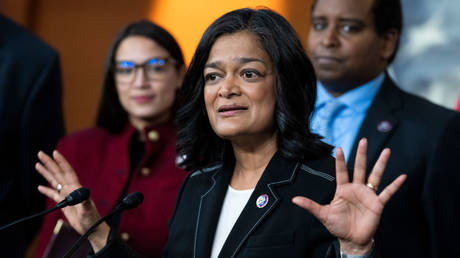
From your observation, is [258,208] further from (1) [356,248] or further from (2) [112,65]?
(2) [112,65]

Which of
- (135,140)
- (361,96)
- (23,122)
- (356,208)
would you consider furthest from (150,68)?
(356,208)

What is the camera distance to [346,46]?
9.35ft

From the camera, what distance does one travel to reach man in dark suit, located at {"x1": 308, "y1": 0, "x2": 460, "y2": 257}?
2.46 meters

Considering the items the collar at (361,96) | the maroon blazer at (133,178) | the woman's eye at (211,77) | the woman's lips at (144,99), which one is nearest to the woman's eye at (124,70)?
the woman's lips at (144,99)

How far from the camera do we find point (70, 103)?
16.3 feet

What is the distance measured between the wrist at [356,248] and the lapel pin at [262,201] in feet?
0.93

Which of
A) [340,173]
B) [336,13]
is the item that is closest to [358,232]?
[340,173]

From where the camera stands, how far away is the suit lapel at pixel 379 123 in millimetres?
2543

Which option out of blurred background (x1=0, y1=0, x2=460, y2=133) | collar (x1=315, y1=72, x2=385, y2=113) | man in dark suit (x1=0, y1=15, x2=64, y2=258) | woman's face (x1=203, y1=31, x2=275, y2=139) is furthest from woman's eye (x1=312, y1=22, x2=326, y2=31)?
man in dark suit (x1=0, y1=15, x2=64, y2=258)

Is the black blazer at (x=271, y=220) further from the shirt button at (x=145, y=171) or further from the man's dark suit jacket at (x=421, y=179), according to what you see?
the shirt button at (x=145, y=171)

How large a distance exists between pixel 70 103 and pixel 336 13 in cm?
273

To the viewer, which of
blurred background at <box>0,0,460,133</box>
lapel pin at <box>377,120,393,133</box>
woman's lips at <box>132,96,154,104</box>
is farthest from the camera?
blurred background at <box>0,0,460,133</box>

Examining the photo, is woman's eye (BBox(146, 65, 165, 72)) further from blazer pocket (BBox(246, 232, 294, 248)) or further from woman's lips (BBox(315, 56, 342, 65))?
blazer pocket (BBox(246, 232, 294, 248))

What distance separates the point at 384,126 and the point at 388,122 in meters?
0.03
